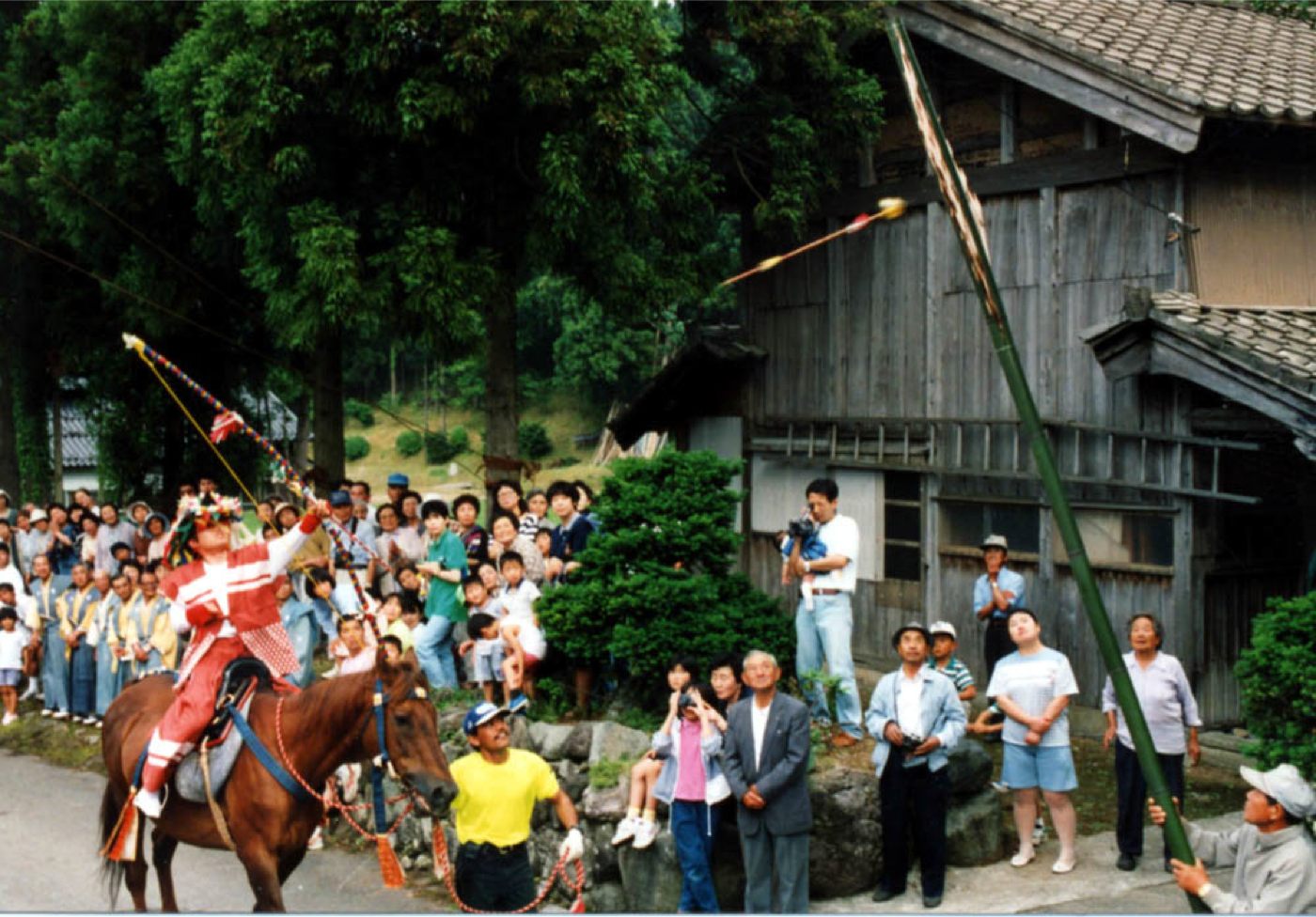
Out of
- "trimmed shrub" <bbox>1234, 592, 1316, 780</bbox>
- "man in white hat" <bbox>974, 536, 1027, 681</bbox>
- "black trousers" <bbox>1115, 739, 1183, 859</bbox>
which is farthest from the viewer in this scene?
"man in white hat" <bbox>974, 536, 1027, 681</bbox>

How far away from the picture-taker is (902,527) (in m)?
15.7

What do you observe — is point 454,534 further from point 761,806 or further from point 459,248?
point 761,806

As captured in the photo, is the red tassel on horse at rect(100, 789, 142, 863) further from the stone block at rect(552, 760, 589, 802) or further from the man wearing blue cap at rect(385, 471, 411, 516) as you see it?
the man wearing blue cap at rect(385, 471, 411, 516)

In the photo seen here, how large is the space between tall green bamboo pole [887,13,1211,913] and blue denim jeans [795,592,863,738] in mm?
6230

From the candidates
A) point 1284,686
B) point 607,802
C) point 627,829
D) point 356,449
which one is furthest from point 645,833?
point 356,449

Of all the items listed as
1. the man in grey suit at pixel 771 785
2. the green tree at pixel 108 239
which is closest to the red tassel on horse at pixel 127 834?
the man in grey suit at pixel 771 785

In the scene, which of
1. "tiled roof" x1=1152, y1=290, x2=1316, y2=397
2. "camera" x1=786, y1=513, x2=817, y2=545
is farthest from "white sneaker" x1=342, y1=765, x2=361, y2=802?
"tiled roof" x1=1152, y1=290, x2=1316, y2=397

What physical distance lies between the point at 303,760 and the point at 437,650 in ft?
14.9

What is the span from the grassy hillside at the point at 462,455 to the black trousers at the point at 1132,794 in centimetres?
3801

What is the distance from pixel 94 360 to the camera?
915 inches

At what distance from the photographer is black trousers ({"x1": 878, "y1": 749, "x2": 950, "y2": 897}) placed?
9.34m

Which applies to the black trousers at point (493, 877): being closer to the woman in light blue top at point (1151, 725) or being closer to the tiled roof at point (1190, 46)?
the woman in light blue top at point (1151, 725)

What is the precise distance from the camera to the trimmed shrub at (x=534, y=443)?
5372cm

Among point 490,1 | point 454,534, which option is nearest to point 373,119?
point 490,1
